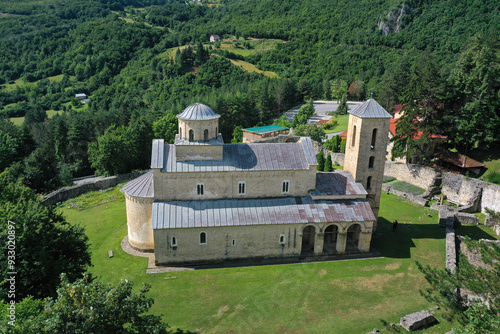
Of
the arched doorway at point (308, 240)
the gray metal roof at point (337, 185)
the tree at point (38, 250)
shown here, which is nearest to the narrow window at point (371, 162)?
the gray metal roof at point (337, 185)

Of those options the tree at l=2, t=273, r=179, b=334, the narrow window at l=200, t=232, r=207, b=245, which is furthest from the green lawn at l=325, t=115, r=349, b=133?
the tree at l=2, t=273, r=179, b=334

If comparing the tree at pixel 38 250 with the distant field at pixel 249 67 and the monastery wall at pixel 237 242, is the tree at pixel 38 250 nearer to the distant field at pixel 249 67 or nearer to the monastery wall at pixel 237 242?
the monastery wall at pixel 237 242

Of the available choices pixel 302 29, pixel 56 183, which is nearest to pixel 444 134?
pixel 56 183

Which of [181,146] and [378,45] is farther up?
[378,45]

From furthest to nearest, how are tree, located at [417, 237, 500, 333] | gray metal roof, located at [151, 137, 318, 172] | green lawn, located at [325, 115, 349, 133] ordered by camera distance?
green lawn, located at [325, 115, 349, 133]
gray metal roof, located at [151, 137, 318, 172]
tree, located at [417, 237, 500, 333]

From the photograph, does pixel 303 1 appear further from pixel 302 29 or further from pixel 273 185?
pixel 273 185

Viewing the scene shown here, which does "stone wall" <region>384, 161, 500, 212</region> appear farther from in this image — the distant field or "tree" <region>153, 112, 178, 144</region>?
Answer: the distant field

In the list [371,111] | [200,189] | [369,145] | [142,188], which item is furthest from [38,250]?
[371,111]
